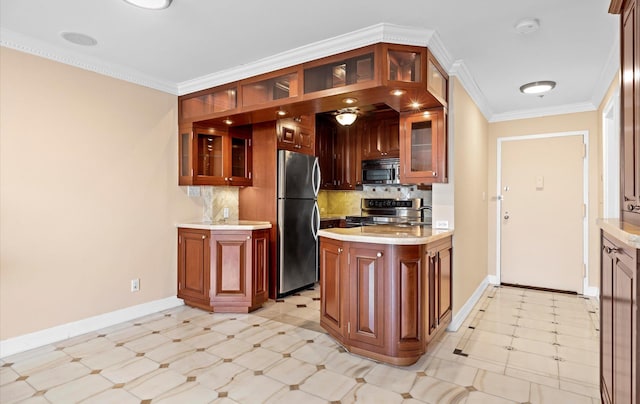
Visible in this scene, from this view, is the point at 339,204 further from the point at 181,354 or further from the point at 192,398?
the point at 192,398

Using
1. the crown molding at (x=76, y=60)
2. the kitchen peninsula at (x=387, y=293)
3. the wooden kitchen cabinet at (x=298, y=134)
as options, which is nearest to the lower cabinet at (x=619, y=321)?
the kitchen peninsula at (x=387, y=293)

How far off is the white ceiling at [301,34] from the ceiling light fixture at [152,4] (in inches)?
3.2

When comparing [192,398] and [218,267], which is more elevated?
[218,267]

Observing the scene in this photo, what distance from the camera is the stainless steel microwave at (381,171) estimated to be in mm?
5180

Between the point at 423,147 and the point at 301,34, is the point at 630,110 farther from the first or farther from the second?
the point at 301,34

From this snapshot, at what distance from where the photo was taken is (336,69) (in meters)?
2.78

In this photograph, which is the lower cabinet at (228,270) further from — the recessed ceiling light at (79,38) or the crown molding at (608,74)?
the crown molding at (608,74)

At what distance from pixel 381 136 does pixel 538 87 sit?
2135 millimetres

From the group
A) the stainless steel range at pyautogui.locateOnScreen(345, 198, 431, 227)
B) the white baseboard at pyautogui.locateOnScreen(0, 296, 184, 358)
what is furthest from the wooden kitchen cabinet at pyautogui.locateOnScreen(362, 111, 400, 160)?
the white baseboard at pyautogui.locateOnScreen(0, 296, 184, 358)

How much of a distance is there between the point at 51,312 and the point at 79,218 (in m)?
0.83

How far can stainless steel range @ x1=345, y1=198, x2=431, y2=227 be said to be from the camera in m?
5.10

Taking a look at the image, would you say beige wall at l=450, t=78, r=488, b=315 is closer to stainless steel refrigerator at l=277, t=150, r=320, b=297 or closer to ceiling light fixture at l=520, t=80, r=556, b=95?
ceiling light fixture at l=520, t=80, r=556, b=95

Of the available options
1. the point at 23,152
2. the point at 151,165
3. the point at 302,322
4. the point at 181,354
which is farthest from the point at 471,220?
the point at 23,152

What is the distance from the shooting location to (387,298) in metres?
2.53
